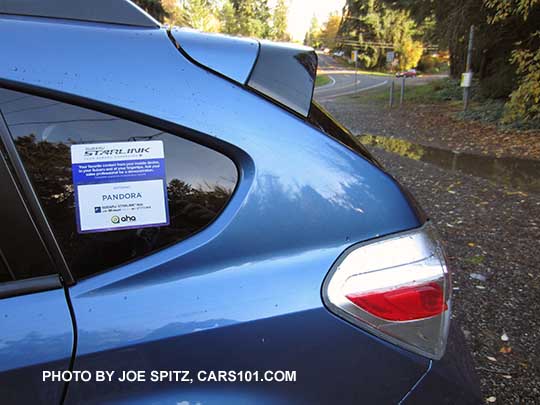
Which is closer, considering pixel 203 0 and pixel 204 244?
→ pixel 204 244

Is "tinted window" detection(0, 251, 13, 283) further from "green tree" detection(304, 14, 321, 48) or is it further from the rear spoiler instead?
"green tree" detection(304, 14, 321, 48)

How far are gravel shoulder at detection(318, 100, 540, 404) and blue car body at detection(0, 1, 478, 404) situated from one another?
5.51 ft

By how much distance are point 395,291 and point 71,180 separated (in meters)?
0.91

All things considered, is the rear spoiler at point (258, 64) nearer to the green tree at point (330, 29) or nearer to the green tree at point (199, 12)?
the green tree at point (199, 12)

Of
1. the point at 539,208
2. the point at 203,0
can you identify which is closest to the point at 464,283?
the point at 539,208

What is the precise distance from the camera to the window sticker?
3.47 ft

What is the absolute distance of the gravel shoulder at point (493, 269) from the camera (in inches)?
97.2

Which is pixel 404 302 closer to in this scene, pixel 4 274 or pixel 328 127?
pixel 328 127

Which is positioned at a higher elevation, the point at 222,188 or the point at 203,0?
the point at 203,0

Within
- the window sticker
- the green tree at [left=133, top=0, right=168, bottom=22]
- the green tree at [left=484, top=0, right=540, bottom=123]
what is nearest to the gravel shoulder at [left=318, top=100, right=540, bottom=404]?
the window sticker

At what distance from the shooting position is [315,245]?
1103mm

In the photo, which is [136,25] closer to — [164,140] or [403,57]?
[164,140]

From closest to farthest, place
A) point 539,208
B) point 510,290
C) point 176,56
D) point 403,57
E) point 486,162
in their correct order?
point 176,56, point 510,290, point 539,208, point 486,162, point 403,57

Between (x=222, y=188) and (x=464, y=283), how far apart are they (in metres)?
2.94
